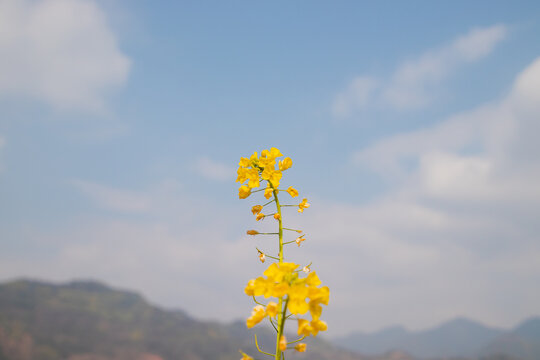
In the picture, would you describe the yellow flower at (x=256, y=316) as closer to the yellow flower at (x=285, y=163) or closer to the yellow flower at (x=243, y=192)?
the yellow flower at (x=243, y=192)

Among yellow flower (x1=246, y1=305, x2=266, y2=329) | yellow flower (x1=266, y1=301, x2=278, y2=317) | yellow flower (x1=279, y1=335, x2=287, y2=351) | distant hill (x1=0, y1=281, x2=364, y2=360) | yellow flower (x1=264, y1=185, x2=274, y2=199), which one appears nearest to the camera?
yellow flower (x1=279, y1=335, x2=287, y2=351)

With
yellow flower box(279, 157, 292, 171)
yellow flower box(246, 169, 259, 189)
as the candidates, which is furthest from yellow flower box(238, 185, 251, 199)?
yellow flower box(279, 157, 292, 171)

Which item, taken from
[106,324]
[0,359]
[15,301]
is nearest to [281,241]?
[0,359]

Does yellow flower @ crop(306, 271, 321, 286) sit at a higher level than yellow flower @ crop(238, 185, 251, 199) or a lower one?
lower

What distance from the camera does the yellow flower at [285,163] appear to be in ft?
14.3

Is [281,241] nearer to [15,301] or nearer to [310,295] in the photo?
[310,295]

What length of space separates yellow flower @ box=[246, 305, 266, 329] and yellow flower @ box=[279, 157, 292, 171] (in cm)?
160

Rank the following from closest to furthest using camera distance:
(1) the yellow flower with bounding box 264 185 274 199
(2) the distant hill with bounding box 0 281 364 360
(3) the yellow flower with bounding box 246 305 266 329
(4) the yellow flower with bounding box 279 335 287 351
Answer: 1. (4) the yellow flower with bounding box 279 335 287 351
2. (3) the yellow flower with bounding box 246 305 266 329
3. (1) the yellow flower with bounding box 264 185 274 199
4. (2) the distant hill with bounding box 0 281 364 360

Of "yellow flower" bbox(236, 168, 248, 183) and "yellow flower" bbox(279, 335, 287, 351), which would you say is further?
"yellow flower" bbox(236, 168, 248, 183)

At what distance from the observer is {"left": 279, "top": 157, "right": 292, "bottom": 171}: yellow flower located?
4344 mm

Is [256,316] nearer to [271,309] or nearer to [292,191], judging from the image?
[271,309]

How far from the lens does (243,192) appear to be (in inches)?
173

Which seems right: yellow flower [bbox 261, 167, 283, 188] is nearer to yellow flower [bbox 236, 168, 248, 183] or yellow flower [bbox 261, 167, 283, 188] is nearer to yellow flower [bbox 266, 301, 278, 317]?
yellow flower [bbox 236, 168, 248, 183]

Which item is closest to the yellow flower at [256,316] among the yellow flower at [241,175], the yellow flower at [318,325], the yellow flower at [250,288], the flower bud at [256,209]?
the yellow flower at [250,288]
